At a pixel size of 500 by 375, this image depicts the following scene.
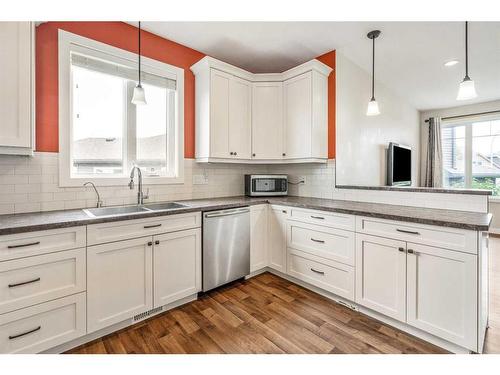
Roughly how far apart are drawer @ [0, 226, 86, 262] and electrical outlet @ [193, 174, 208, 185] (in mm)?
1351

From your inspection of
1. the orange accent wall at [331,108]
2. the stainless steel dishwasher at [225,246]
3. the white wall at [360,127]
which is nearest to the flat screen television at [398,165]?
the white wall at [360,127]

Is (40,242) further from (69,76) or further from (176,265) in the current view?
(69,76)

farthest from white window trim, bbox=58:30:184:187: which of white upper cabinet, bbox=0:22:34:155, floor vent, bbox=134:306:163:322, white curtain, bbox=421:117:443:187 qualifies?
white curtain, bbox=421:117:443:187

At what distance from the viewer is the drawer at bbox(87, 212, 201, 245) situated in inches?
64.4

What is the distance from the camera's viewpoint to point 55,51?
192 centimetres

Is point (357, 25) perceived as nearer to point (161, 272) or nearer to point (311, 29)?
point (311, 29)

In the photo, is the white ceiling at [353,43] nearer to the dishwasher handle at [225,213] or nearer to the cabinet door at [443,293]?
the dishwasher handle at [225,213]

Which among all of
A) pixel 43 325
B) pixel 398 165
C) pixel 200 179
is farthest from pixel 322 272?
pixel 398 165

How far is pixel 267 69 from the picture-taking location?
3350 mm

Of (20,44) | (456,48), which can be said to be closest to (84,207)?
(20,44)

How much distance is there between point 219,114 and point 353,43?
66.8 inches

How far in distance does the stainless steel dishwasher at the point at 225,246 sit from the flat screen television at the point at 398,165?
2829 mm

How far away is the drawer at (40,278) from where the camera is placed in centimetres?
136

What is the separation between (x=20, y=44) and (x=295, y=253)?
270 centimetres
